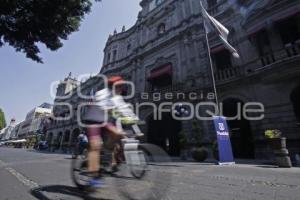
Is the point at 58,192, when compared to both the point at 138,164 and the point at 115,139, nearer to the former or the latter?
the point at 115,139

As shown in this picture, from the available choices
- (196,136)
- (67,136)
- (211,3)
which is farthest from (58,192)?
(67,136)

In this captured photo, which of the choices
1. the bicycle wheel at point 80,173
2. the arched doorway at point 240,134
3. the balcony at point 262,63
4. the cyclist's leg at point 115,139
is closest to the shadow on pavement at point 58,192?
the bicycle wheel at point 80,173

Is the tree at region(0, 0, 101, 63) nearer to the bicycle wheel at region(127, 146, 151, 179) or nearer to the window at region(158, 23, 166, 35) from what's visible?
the bicycle wheel at region(127, 146, 151, 179)

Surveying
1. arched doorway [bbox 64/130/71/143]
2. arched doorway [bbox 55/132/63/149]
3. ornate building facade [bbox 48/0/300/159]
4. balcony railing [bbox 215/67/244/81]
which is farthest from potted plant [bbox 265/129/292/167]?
arched doorway [bbox 55/132/63/149]

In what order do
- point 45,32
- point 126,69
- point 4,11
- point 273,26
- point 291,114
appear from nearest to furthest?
point 4,11, point 45,32, point 291,114, point 273,26, point 126,69

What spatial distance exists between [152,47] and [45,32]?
12148mm

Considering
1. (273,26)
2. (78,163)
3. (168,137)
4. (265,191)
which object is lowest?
(265,191)

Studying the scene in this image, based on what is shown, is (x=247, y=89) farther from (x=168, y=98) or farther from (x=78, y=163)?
(x=78, y=163)

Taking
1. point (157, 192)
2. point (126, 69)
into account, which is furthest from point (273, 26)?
point (126, 69)

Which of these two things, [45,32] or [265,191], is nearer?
[265,191]

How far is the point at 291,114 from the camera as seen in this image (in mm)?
9547

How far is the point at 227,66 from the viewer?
13.4 metres

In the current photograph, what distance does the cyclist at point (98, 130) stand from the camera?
9.25 feet

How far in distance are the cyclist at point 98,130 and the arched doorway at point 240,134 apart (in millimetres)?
10495
